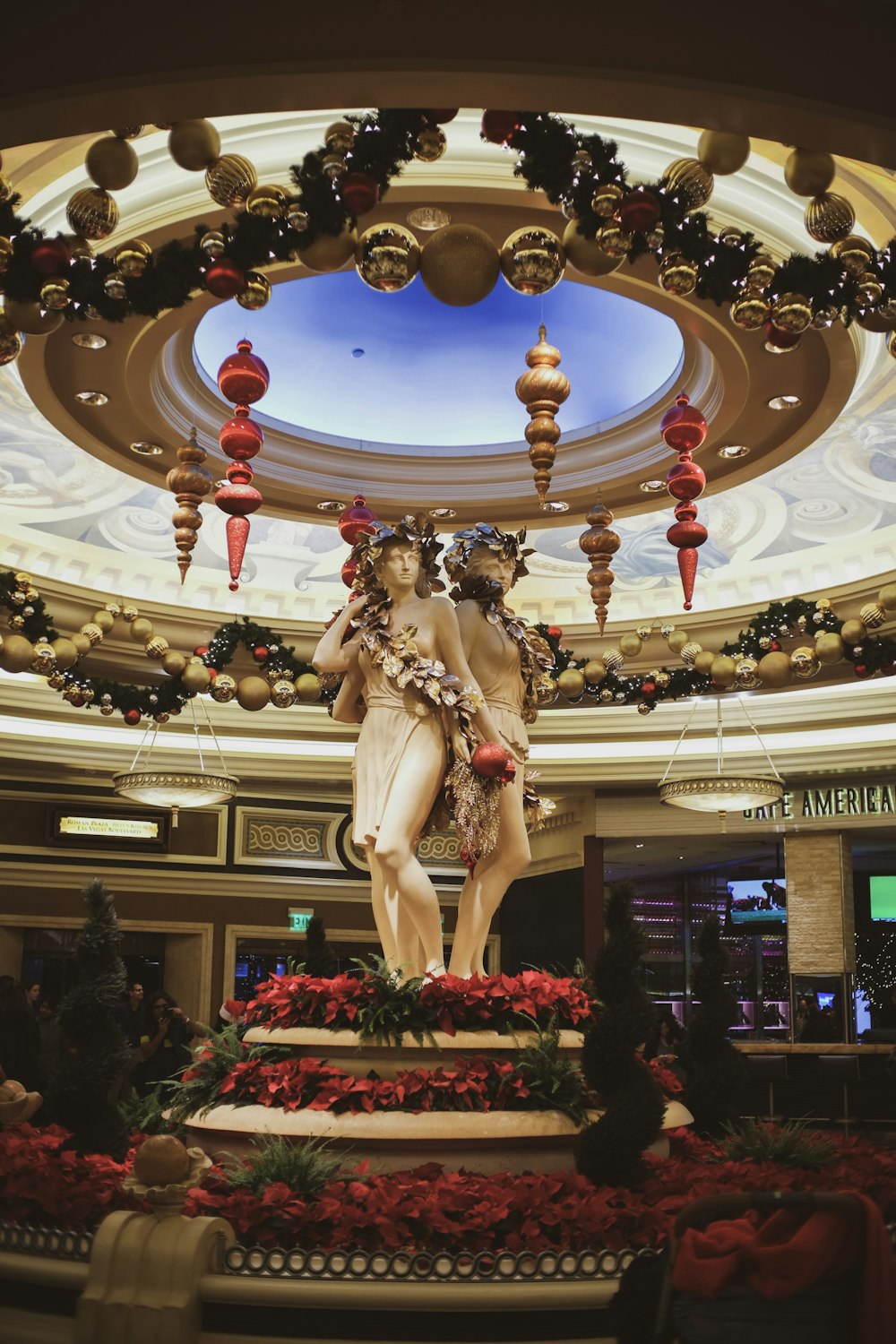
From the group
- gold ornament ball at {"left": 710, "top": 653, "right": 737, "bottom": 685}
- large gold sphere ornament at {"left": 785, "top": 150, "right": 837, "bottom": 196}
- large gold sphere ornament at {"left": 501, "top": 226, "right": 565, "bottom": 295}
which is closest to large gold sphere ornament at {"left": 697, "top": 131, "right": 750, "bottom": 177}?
large gold sphere ornament at {"left": 785, "top": 150, "right": 837, "bottom": 196}

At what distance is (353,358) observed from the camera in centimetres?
841

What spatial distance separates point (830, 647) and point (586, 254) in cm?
440

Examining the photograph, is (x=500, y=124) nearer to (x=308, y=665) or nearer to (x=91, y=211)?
(x=91, y=211)

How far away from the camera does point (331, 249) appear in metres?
4.08

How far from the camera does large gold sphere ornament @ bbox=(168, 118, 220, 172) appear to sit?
381cm

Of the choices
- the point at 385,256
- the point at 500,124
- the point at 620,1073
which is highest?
the point at 500,124

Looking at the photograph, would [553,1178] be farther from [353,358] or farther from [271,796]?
[271,796]

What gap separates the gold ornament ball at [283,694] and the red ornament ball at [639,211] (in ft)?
15.8

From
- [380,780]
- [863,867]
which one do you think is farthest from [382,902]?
[863,867]

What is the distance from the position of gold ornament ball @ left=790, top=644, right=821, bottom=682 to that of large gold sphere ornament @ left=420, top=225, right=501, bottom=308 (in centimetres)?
450

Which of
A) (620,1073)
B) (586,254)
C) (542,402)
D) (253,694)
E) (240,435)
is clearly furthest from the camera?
(253,694)

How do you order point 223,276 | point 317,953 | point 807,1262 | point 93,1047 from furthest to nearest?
point 317,953, point 93,1047, point 223,276, point 807,1262

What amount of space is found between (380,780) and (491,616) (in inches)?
41.6

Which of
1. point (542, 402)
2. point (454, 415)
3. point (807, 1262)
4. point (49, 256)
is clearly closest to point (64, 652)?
point (454, 415)
